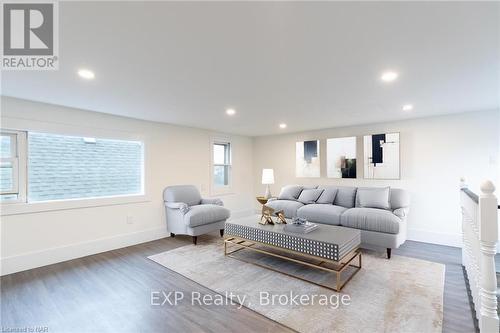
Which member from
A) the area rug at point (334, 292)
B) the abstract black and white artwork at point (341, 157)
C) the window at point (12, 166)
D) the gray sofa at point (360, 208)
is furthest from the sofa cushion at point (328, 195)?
the window at point (12, 166)

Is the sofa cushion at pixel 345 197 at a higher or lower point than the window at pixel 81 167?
lower

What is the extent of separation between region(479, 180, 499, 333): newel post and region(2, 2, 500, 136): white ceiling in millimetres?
1134

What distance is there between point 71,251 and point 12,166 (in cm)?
139

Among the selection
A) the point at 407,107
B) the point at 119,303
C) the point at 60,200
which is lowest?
the point at 119,303

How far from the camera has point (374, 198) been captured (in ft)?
13.3

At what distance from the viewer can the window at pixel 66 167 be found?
122 inches

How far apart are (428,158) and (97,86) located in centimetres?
520

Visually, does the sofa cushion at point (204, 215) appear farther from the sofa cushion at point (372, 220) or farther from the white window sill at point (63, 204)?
the sofa cushion at point (372, 220)

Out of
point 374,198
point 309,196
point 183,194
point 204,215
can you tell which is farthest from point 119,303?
point 374,198

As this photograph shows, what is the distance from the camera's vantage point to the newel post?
60.7 inches

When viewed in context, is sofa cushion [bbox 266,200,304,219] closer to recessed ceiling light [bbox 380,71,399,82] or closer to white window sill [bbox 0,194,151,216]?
white window sill [bbox 0,194,151,216]

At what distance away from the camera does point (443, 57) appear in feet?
6.47

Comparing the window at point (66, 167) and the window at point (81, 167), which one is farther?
the window at point (81, 167)

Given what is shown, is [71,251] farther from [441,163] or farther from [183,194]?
[441,163]
